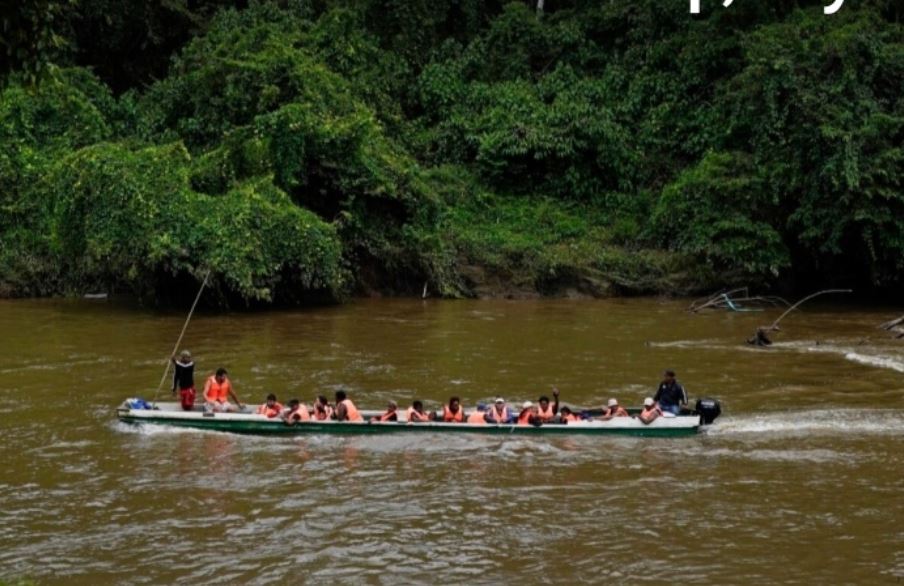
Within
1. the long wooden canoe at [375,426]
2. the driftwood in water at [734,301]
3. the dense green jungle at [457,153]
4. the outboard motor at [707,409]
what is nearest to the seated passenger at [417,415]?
the long wooden canoe at [375,426]

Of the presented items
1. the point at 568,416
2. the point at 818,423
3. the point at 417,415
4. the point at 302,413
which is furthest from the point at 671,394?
the point at 302,413

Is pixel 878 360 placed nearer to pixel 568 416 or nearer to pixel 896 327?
pixel 896 327

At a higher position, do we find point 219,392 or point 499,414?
point 219,392

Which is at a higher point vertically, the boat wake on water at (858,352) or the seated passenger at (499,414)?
the boat wake on water at (858,352)

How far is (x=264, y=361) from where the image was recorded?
73.8 feet

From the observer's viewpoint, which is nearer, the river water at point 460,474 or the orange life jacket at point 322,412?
the river water at point 460,474

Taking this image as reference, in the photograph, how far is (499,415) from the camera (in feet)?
54.6

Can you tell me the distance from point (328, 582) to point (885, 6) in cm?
3018

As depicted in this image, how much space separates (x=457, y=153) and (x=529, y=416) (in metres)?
23.6

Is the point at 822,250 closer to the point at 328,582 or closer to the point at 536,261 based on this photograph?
the point at 536,261

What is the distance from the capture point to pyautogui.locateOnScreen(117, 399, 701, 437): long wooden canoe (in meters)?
16.3

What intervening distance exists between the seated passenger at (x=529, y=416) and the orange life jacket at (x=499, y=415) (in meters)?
0.18

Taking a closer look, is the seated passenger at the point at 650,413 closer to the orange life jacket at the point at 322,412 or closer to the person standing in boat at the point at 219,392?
→ the orange life jacket at the point at 322,412

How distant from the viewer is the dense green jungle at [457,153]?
95.3 feet
